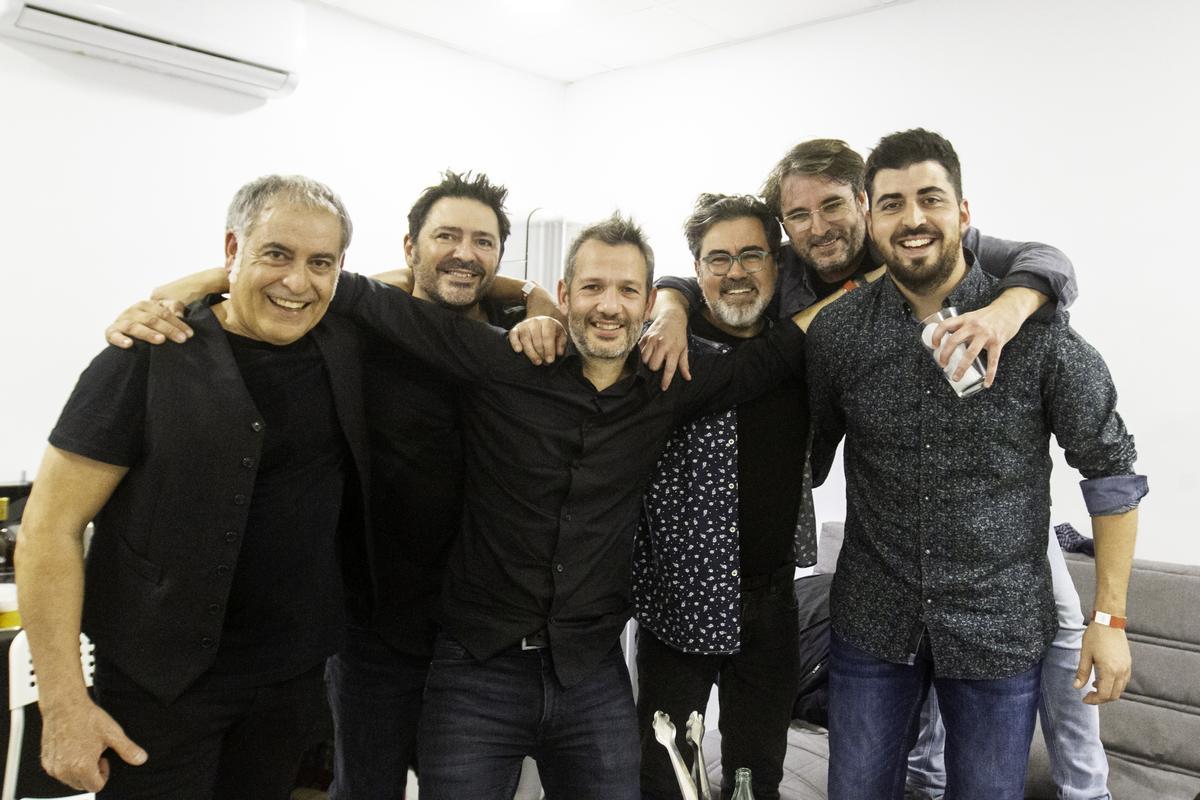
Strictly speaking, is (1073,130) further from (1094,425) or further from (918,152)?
(1094,425)

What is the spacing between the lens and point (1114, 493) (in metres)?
1.54

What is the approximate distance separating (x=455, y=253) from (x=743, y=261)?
656mm

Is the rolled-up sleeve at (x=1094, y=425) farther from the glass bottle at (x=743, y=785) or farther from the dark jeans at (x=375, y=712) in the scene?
the dark jeans at (x=375, y=712)

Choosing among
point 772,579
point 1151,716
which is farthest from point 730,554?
point 1151,716

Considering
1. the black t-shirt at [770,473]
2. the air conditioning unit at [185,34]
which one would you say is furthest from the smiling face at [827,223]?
the air conditioning unit at [185,34]

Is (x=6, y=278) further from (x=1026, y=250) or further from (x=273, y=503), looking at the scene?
(x=1026, y=250)

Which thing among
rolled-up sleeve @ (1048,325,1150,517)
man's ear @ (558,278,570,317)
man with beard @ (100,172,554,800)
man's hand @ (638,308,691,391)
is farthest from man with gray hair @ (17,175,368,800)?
rolled-up sleeve @ (1048,325,1150,517)

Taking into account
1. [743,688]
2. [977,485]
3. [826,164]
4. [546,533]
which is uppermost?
[826,164]

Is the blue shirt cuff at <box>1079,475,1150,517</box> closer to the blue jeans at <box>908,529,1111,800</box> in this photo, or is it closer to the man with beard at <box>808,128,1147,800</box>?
the man with beard at <box>808,128,1147,800</box>

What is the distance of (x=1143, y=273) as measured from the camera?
9.91 feet

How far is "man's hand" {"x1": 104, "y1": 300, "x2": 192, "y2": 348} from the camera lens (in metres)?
1.35

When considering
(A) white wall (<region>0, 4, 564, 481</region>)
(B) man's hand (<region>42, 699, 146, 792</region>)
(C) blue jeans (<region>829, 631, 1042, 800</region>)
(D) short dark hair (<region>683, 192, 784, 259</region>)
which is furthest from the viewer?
(A) white wall (<region>0, 4, 564, 481</region>)

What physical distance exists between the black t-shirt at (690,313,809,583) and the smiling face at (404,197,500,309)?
0.67 meters

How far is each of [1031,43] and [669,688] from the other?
279cm
